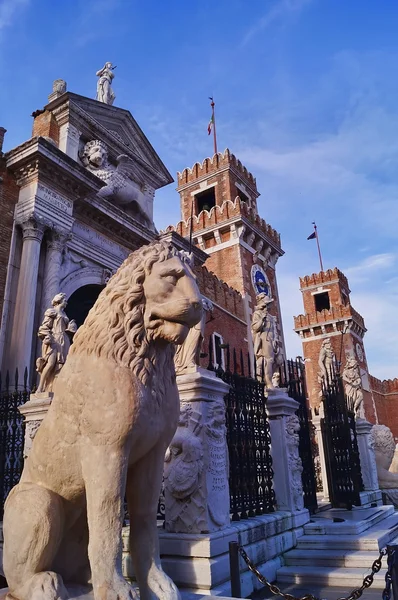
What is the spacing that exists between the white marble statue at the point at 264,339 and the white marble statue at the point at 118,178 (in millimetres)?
6990

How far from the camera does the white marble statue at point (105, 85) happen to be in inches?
550

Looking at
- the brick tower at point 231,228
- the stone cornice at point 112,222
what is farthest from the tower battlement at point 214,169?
the stone cornice at point 112,222

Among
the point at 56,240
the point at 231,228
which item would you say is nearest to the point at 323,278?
the point at 231,228

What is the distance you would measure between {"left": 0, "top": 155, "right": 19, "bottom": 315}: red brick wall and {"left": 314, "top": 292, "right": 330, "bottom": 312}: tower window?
28280mm

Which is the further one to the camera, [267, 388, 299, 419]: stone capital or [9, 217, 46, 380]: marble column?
[9, 217, 46, 380]: marble column

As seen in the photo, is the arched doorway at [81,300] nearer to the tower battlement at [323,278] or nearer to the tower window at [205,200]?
the tower window at [205,200]

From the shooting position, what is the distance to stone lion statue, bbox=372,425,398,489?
1130 cm

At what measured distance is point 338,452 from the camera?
7.78 meters

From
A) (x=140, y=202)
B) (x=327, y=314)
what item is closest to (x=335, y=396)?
(x=140, y=202)

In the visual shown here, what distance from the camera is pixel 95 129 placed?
12328mm

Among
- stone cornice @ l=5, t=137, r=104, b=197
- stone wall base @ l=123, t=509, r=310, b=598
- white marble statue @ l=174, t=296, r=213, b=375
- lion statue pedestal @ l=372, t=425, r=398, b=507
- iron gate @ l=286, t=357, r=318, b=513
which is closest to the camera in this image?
stone wall base @ l=123, t=509, r=310, b=598

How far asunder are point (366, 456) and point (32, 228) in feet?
29.6

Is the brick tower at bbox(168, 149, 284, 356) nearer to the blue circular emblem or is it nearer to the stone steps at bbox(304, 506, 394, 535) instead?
the blue circular emblem

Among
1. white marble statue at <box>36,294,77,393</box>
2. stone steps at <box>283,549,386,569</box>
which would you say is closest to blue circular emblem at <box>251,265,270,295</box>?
white marble statue at <box>36,294,77,393</box>
